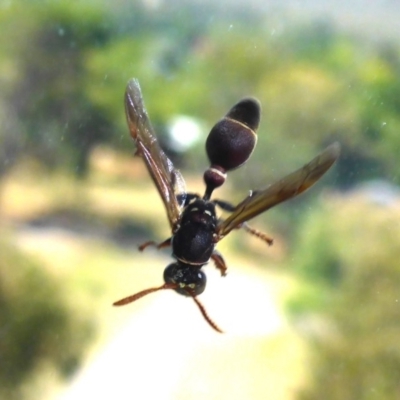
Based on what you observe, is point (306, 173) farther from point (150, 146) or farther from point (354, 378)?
point (354, 378)

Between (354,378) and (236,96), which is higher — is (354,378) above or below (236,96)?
below

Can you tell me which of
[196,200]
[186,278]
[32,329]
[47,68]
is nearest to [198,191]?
[196,200]

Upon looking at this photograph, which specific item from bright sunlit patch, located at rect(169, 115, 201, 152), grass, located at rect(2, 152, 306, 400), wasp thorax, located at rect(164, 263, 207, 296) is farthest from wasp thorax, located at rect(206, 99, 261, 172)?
bright sunlit patch, located at rect(169, 115, 201, 152)

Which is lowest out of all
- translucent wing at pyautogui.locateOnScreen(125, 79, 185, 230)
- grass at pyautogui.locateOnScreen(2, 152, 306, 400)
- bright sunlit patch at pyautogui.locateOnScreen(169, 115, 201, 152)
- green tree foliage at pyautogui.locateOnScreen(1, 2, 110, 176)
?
grass at pyautogui.locateOnScreen(2, 152, 306, 400)

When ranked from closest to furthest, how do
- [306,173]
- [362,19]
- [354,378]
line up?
[306,173] → [354,378] → [362,19]

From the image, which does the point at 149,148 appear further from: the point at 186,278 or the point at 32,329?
the point at 32,329

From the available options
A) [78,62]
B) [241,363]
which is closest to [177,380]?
[241,363]

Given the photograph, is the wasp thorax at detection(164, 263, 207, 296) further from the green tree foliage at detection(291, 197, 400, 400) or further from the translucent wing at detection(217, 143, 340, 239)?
the green tree foliage at detection(291, 197, 400, 400)
